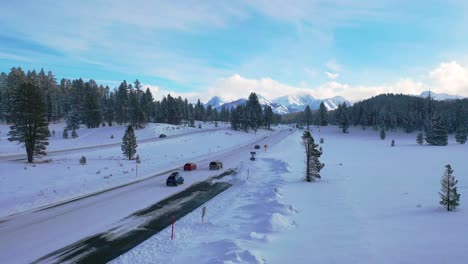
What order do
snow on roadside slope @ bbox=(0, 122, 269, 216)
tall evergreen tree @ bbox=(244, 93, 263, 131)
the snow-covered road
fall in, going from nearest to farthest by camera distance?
1. the snow-covered road
2. snow on roadside slope @ bbox=(0, 122, 269, 216)
3. tall evergreen tree @ bbox=(244, 93, 263, 131)

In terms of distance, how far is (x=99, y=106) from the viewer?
324 ft

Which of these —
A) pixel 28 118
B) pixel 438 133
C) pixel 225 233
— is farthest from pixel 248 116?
pixel 225 233

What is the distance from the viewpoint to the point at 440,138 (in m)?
78.6

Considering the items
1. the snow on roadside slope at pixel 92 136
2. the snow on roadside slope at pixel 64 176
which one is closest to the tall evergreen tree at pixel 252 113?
the snow on roadside slope at pixel 92 136

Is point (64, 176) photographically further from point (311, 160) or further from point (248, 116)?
point (248, 116)

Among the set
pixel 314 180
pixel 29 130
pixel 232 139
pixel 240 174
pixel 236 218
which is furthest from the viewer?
pixel 232 139

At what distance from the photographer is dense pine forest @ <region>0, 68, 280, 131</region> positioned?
297 feet

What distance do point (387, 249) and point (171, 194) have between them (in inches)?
691

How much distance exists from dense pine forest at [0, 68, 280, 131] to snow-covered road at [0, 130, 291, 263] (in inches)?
2568

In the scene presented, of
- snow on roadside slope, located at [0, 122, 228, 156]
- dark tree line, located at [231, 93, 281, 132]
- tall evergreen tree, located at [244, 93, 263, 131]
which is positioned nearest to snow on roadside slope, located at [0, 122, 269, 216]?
snow on roadside slope, located at [0, 122, 228, 156]

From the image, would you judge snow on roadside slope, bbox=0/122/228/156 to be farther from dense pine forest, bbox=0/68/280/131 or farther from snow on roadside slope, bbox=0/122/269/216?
→ snow on roadside slope, bbox=0/122/269/216

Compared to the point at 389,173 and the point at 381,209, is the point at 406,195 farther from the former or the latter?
the point at 389,173

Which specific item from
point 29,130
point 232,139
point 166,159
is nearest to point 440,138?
point 232,139

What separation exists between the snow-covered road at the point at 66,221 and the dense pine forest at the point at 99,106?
65.2 meters
